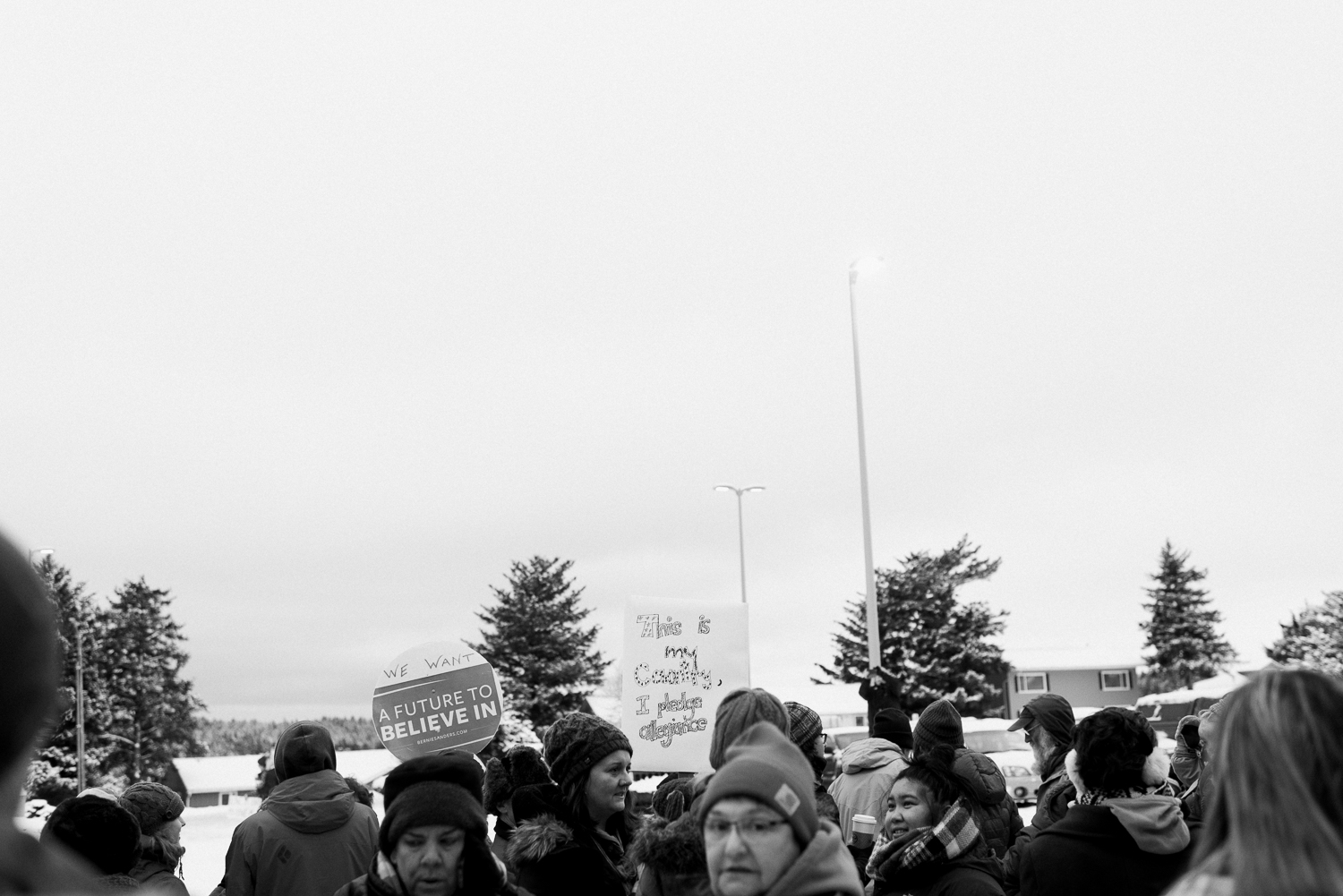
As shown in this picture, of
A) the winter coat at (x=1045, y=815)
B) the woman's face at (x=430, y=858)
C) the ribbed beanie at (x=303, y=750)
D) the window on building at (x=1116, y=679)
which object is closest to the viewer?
the woman's face at (x=430, y=858)

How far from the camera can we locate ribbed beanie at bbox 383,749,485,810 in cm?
420

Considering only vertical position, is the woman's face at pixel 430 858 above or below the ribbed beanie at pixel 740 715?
below

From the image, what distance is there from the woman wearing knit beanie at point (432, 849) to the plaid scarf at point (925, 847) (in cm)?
161

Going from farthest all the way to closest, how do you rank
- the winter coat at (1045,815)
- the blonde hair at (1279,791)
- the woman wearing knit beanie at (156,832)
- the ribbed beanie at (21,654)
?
the winter coat at (1045,815) → the woman wearing knit beanie at (156,832) → the blonde hair at (1279,791) → the ribbed beanie at (21,654)

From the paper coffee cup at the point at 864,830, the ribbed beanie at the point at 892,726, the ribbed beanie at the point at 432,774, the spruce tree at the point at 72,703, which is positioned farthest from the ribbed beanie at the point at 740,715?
the spruce tree at the point at 72,703

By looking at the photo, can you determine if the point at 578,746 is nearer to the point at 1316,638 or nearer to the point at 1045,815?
the point at 1045,815

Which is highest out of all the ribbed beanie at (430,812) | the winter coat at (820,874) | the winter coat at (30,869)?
the winter coat at (30,869)

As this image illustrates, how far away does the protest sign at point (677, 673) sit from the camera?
8555 mm

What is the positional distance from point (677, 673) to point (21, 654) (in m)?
7.55

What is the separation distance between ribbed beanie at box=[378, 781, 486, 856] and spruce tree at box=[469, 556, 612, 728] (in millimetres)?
48315

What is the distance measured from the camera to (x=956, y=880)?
4.78 m

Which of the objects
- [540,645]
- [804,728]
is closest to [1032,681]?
[540,645]

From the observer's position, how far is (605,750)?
545 centimetres

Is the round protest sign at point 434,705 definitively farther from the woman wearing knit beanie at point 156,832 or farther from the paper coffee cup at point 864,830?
the paper coffee cup at point 864,830
